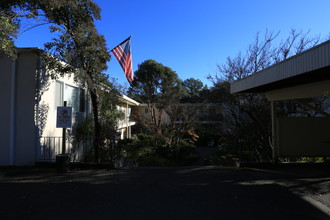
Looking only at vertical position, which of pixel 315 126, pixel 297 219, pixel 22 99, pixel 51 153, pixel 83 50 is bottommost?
pixel 297 219

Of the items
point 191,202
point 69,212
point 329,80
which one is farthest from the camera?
point 329,80

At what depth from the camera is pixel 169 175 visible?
7516 millimetres

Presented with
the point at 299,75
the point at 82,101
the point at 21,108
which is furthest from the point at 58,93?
the point at 299,75

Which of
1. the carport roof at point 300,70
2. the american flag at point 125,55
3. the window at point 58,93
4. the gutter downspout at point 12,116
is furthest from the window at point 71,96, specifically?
the carport roof at point 300,70

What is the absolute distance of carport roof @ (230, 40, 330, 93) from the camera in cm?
485

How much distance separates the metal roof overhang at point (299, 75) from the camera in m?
4.93

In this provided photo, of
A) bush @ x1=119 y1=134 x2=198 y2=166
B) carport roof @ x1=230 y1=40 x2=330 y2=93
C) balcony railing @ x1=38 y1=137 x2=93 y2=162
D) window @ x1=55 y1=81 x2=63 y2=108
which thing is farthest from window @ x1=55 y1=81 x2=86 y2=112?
carport roof @ x1=230 y1=40 x2=330 y2=93

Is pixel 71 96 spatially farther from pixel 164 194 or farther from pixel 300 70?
pixel 300 70

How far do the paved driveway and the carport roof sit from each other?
2.66m

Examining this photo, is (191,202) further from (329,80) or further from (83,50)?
(83,50)

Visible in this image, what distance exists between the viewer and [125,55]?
8930mm

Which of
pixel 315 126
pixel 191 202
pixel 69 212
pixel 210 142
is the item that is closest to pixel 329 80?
pixel 315 126

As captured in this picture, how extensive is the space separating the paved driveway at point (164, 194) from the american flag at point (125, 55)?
11.6 feet

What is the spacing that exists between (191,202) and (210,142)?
2038 centimetres
